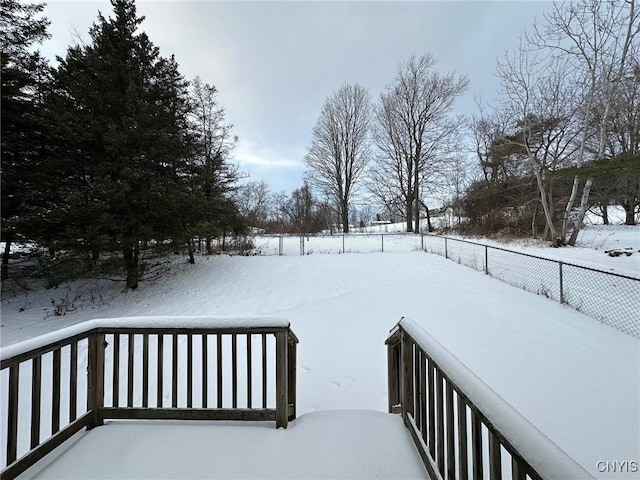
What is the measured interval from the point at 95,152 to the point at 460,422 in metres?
10.00

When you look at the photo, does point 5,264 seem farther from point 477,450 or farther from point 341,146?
point 341,146

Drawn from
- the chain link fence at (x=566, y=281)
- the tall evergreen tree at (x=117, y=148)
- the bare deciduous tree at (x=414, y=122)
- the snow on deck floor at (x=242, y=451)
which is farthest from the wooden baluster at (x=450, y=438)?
the bare deciduous tree at (x=414, y=122)

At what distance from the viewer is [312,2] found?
880cm

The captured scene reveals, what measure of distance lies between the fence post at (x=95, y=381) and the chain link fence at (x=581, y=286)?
6593 mm

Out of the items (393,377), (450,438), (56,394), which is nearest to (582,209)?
(393,377)

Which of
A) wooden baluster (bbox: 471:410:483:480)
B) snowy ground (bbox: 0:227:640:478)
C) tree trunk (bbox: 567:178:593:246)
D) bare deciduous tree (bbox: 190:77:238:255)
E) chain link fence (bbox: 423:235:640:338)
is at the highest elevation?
bare deciduous tree (bbox: 190:77:238:255)

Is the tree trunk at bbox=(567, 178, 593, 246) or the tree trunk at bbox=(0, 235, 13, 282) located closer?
the tree trunk at bbox=(0, 235, 13, 282)

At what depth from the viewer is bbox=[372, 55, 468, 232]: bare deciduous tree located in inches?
782

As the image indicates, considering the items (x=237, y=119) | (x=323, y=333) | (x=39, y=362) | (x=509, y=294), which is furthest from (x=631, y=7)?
(x=39, y=362)

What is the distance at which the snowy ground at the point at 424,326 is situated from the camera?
8.38 ft

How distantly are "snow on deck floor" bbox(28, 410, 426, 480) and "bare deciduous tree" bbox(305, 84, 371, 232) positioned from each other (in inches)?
825

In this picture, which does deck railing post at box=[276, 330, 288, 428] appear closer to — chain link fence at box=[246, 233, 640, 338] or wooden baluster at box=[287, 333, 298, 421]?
→ wooden baluster at box=[287, 333, 298, 421]

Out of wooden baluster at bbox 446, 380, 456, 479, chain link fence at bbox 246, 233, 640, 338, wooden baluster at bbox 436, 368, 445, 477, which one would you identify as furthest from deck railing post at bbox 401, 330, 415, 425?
chain link fence at bbox 246, 233, 640, 338

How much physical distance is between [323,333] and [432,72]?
2255cm
